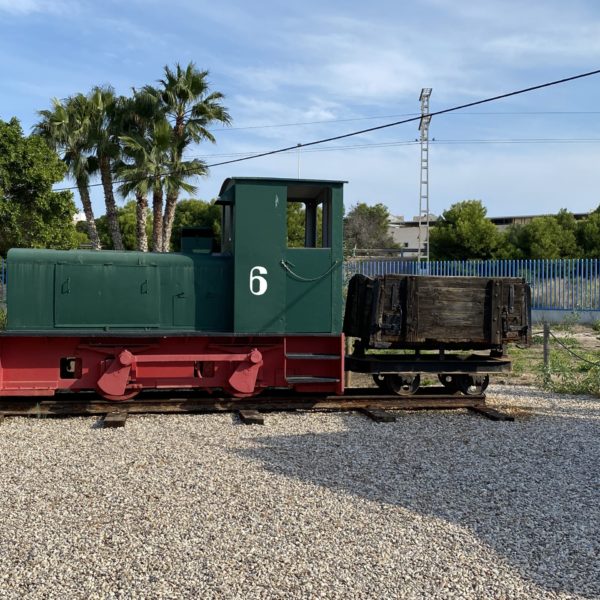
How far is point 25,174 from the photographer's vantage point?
23109mm

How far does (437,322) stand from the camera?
8.82m

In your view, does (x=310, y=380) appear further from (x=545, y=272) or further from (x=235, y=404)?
(x=545, y=272)

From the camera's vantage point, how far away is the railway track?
807 cm

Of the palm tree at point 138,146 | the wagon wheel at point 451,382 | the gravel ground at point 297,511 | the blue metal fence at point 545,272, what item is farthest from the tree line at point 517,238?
the gravel ground at point 297,511

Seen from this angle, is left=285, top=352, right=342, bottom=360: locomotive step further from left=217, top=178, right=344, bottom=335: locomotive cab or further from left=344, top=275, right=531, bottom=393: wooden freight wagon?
left=344, top=275, right=531, bottom=393: wooden freight wagon

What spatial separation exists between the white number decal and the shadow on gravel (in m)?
1.94

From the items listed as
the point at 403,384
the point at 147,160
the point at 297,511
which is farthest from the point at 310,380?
the point at 147,160

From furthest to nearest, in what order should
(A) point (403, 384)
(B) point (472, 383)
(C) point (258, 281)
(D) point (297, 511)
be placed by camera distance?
1. (B) point (472, 383)
2. (A) point (403, 384)
3. (C) point (258, 281)
4. (D) point (297, 511)

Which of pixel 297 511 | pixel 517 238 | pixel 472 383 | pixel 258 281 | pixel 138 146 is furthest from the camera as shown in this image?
pixel 517 238

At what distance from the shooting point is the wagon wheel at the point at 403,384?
30.3 feet

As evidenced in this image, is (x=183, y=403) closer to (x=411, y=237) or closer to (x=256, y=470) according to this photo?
(x=256, y=470)

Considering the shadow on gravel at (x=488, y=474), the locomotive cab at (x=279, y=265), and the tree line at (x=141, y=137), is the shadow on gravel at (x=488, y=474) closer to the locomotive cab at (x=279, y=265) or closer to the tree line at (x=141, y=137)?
the locomotive cab at (x=279, y=265)

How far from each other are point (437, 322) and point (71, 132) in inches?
850

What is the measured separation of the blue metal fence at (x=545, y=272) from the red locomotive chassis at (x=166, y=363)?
16.6 m
